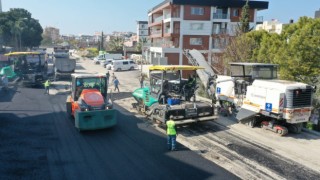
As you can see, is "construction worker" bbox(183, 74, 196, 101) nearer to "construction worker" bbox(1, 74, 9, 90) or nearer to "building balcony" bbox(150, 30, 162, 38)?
"construction worker" bbox(1, 74, 9, 90)

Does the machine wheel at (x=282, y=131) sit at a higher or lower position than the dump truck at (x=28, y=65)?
lower

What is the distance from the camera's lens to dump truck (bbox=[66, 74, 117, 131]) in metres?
12.6

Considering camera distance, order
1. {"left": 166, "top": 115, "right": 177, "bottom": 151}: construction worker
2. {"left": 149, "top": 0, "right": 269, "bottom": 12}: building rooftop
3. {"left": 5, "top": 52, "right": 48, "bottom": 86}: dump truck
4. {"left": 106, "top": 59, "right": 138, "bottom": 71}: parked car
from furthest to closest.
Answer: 1. {"left": 106, "top": 59, "right": 138, "bottom": 71}: parked car
2. {"left": 149, "top": 0, "right": 269, "bottom": 12}: building rooftop
3. {"left": 5, "top": 52, "right": 48, "bottom": 86}: dump truck
4. {"left": 166, "top": 115, "right": 177, "bottom": 151}: construction worker

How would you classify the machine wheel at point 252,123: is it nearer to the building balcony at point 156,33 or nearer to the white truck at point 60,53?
the white truck at point 60,53

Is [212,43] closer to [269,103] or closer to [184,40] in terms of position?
[184,40]

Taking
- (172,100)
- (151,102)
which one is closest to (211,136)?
(172,100)

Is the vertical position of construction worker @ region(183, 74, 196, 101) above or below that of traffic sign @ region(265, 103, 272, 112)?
above

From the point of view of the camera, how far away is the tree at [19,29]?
206ft

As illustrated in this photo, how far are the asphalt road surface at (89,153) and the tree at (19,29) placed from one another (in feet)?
168

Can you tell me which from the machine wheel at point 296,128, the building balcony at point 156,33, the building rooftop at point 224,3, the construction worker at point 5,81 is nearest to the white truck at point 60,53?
the construction worker at point 5,81

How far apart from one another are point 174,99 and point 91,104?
393cm

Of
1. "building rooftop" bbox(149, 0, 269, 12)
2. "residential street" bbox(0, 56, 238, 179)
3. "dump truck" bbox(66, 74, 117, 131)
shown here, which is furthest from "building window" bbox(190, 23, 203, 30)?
"dump truck" bbox(66, 74, 117, 131)

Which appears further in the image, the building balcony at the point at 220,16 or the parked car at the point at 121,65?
the parked car at the point at 121,65

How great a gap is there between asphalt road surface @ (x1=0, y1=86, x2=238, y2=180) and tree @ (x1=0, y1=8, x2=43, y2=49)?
5125cm
